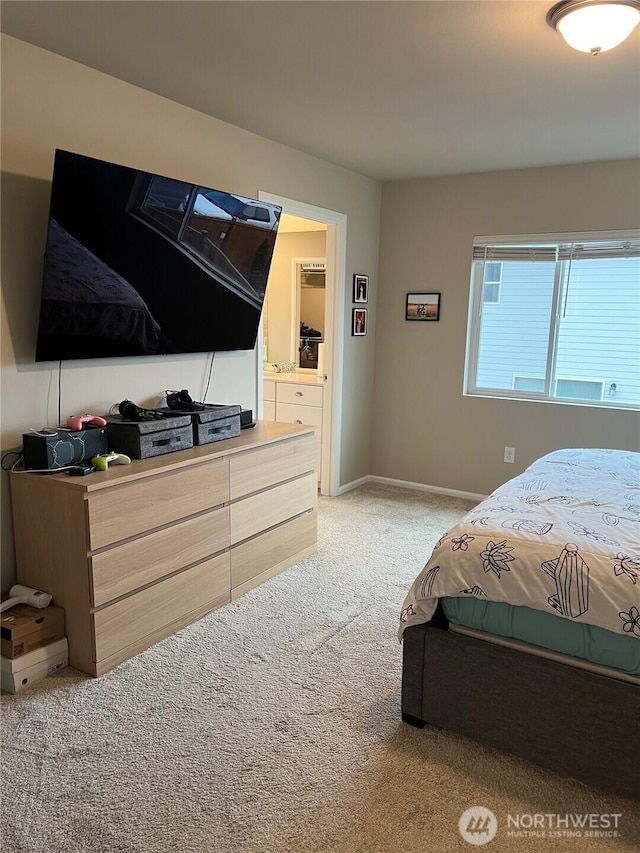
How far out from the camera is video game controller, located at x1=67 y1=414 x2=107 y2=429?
2.66 meters

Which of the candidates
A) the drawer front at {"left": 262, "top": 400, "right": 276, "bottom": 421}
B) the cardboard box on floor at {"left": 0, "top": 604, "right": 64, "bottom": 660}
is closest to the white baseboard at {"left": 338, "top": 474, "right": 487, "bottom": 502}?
the drawer front at {"left": 262, "top": 400, "right": 276, "bottom": 421}

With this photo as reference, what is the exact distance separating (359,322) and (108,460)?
2.79 meters

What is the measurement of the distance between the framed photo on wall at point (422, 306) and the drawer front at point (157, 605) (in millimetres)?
2715

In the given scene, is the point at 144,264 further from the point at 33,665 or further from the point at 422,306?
the point at 422,306

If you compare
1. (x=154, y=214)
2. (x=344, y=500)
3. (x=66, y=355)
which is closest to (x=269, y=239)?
(x=154, y=214)

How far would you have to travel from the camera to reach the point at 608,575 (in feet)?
6.15

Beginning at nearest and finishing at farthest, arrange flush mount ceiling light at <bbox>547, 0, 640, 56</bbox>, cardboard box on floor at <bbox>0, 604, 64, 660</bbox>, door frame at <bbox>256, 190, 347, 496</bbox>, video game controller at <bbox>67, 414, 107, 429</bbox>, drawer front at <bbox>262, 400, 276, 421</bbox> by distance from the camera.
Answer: flush mount ceiling light at <bbox>547, 0, 640, 56</bbox> → cardboard box on floor at <bbox>0, 604, 64, 660</bbox> → video game controller at <bbox>67, 414, 107, 429</bbox> → door frame at <bbox>256, 190, 347, 496</bbox> → drawer front at <bbox>262, 400, 276, 421</bbox>

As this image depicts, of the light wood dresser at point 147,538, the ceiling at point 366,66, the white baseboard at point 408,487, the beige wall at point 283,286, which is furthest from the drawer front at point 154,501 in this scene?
the beige wall at point 283,286

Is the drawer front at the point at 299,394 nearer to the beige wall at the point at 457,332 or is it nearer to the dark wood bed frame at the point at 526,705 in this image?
the beige wall at the point at 457,332

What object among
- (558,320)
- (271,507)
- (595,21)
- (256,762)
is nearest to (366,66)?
(595,21)

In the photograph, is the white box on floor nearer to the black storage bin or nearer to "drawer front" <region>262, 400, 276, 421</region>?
the black storage bin

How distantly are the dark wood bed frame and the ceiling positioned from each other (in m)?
2.11

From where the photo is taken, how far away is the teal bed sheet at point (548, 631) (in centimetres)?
186

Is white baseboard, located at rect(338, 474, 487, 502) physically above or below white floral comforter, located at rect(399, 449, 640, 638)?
below
